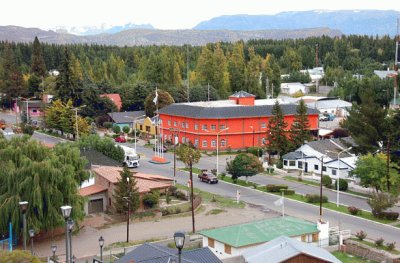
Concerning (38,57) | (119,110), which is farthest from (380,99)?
(38,57)

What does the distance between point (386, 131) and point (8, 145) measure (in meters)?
25.3

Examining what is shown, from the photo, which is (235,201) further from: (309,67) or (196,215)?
(309,67)

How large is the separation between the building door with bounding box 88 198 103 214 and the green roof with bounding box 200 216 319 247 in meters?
10.3

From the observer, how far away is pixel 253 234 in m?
29.0

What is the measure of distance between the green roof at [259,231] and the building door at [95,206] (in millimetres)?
10281

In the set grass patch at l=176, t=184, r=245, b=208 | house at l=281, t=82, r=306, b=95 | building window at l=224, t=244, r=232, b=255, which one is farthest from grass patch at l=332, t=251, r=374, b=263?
house at l=281, t=82, r=306, b=95

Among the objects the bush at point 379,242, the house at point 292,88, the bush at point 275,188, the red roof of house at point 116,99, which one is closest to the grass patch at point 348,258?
the bush at point 379,242

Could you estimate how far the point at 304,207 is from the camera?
38281 mm

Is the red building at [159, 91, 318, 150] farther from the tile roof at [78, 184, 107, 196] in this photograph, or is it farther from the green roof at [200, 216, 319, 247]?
the green roof at [200, 216, 319, 247]

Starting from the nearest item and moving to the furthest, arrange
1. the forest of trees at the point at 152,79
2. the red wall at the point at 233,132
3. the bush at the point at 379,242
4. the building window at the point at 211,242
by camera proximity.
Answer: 1. the building window at the point at 211,242
2. the bush at the point at 379,242
3. the red wall at the point at 233,132
4. the forest of trees at the point at 152,79

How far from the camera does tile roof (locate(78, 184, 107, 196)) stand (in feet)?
124

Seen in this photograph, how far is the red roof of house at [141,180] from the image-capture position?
3853cm

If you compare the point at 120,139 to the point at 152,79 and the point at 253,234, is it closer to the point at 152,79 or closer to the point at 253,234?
the point at 152,79

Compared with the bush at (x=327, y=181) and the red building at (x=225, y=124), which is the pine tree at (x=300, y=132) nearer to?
the red building at (x=225, y=124)
